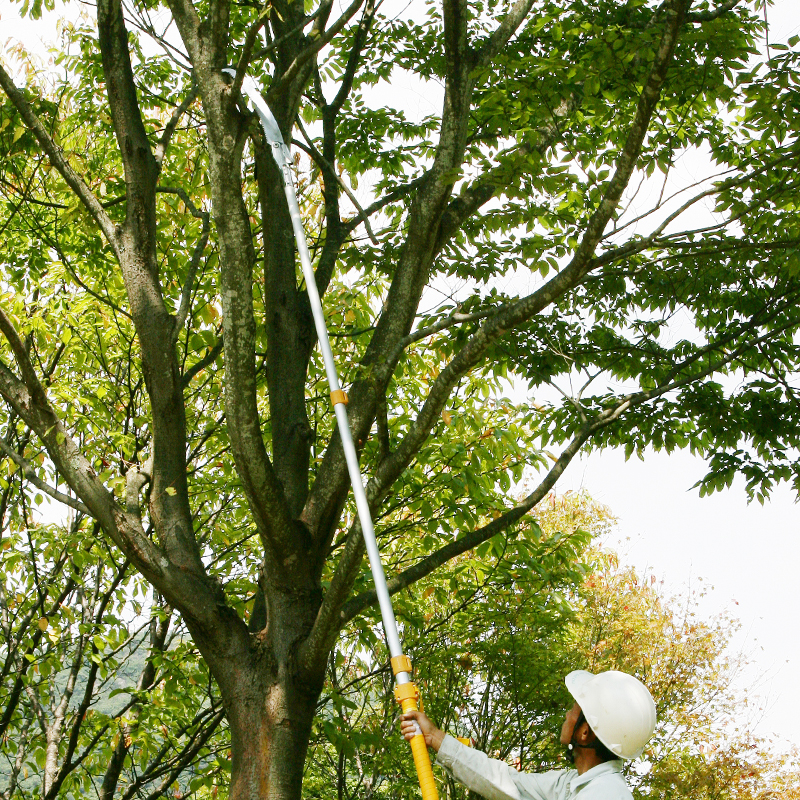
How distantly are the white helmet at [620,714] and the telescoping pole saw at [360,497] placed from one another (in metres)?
0.56

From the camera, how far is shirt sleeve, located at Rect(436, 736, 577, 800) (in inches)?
108

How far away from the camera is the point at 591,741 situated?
2.57m

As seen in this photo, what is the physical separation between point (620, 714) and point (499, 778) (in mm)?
541

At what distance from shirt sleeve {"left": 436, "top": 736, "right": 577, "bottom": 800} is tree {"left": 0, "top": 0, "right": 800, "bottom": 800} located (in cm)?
85

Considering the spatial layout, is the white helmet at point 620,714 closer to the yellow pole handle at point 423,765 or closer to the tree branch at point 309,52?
the yellow pole handle at point 423,765

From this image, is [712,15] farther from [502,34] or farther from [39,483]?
[39,483]

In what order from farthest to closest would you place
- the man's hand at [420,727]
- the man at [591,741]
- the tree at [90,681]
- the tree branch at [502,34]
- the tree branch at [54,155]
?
the tree at [90,681]
the tree branch at [502,34]
the tree branch at [54,155]
the man's hand at [420,727]
the man at [591,741]

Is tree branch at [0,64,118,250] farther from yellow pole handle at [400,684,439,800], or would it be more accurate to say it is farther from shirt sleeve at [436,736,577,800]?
shirt sleeve at [436,736,577,800]

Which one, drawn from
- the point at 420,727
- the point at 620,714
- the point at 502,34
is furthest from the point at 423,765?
the point at 502,34

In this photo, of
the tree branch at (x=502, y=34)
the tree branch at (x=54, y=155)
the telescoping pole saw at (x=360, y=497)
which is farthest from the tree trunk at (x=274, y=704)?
the tree branch at (x=502, y=34)

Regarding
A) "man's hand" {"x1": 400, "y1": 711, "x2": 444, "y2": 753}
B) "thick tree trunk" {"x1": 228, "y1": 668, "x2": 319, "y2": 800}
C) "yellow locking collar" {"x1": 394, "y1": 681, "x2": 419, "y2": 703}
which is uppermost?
"thick tree trunk" {"x1": 228, "y1": 668, "x2": 319, "y2": 800}

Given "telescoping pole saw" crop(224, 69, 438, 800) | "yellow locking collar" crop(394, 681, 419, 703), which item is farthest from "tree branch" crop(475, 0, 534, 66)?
"yellow locking collar" crop(394, 681, 419, 703)

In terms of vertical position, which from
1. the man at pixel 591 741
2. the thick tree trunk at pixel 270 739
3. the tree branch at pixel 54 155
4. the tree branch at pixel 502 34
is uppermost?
the tree branch at pixel 502 34

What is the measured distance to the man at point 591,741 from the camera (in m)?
2.48
